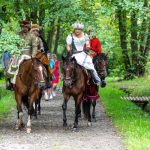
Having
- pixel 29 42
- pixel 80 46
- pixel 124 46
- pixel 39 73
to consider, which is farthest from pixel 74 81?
pixel 124 46

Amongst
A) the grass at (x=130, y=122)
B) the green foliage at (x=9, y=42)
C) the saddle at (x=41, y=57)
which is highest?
the green foliage at (x=9, y=42)

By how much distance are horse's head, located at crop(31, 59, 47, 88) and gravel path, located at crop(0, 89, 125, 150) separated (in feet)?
4.44

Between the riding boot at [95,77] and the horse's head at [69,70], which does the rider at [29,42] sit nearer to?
the horse's head at [69,70]

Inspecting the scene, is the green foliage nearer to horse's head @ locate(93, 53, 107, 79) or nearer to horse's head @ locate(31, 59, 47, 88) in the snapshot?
horse's head @ locate(31, 59, 47, 88)

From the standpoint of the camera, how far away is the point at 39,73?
1480cm

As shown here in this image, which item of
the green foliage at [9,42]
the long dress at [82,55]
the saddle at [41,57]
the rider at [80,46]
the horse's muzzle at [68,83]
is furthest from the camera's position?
the rider at [80,46]

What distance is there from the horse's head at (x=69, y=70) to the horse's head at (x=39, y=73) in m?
0.61

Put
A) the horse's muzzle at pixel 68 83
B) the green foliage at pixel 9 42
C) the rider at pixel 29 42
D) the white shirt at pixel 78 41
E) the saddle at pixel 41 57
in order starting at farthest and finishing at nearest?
the white shirt at pixel 78 41 → the rider at pixel 29 42 → the saddle at pixel 41 57 → the horse's muzzle at pixel 68 83 → the green foliage at pixel 9 42

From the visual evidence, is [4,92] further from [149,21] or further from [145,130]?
[145,130]

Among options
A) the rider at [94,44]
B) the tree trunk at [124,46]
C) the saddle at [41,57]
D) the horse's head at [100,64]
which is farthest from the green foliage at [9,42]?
the tree trunk at [124,46]

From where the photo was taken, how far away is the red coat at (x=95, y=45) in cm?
1790

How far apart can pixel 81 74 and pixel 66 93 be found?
0.71m

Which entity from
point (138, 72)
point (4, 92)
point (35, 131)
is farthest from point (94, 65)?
point (138, 72)

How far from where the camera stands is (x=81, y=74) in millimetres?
15594
